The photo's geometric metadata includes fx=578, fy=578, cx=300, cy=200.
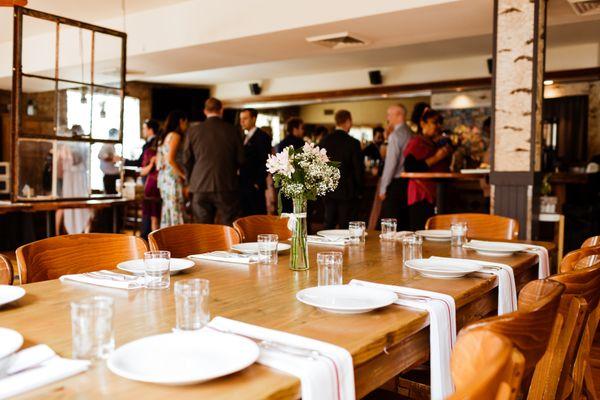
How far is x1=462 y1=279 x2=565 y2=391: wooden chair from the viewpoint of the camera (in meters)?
0.91

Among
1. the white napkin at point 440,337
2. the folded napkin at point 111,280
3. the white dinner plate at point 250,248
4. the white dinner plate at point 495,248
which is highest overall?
the white dinner plate at point 495,248

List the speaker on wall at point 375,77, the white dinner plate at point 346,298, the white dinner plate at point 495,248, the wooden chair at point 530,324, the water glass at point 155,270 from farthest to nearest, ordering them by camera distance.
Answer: the speaker on wall at point 375,77
the white dinner plate at point 495,248
the water glass at point 155,270
the white dinner plate at point 346,298
the wooden chair at point 530,324

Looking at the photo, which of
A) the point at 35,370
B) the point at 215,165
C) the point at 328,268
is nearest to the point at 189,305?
the point at 35,370

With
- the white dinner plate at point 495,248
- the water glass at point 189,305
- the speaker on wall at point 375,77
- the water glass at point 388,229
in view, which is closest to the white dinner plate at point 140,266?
the water glass at point 189,305

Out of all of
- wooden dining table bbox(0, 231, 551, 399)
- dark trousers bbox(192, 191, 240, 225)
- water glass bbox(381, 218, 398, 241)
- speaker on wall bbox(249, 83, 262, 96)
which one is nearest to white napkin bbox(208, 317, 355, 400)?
wooden dining table bbox(0, 231, 551, 399)

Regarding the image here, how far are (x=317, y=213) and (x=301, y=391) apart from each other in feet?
24.0

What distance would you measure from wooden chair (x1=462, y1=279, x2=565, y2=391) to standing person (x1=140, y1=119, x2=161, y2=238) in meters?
5.76

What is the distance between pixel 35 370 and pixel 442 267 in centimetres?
134

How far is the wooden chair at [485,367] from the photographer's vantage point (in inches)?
31.4

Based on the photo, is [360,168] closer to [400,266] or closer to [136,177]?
[400,266]

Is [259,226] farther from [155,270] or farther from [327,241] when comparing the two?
[155,270]

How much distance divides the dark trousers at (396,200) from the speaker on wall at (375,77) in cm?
468

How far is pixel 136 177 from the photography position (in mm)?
10148

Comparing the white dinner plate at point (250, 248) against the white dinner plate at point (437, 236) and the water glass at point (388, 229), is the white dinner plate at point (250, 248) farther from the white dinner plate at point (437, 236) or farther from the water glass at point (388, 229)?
the white dinner plate at point (437, 236)
